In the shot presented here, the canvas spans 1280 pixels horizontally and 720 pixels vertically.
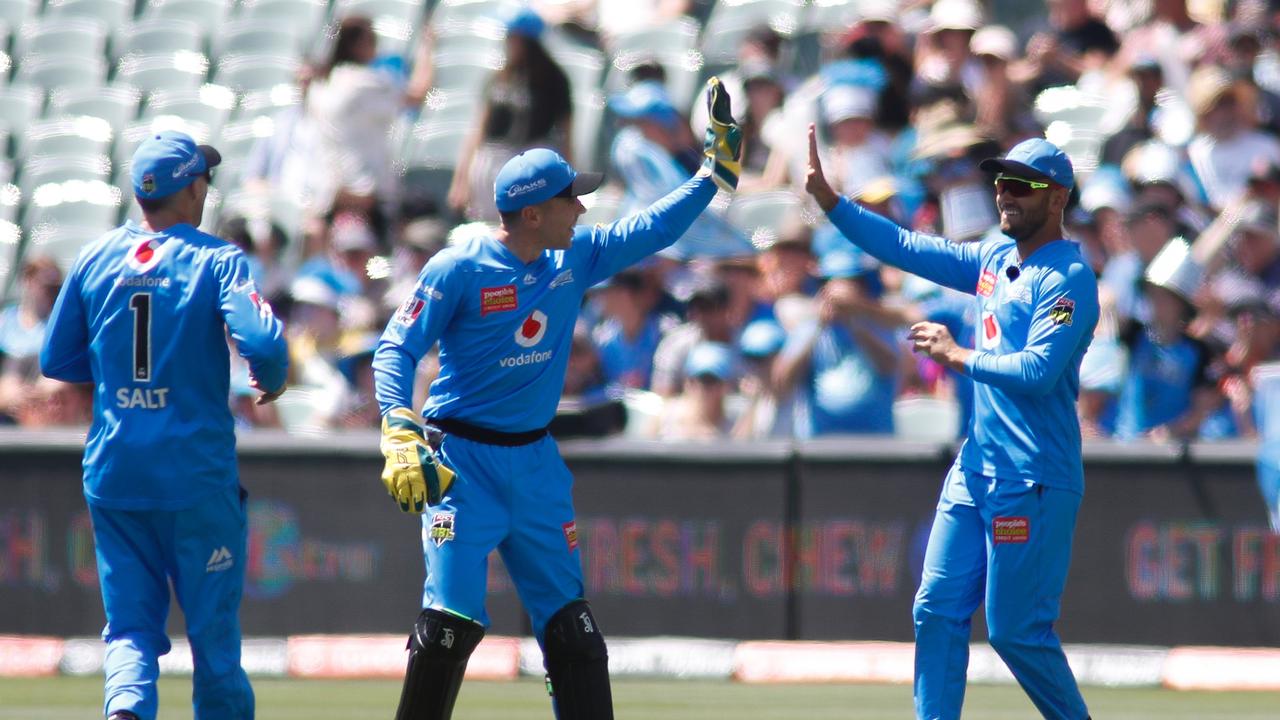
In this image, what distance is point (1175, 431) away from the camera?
1186cm

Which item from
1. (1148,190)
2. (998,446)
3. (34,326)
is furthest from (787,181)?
(998,446)

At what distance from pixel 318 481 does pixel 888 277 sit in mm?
3698

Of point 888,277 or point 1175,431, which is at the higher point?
point 888,277

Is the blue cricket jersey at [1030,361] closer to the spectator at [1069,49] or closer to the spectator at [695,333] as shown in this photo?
the spectator at [695,333]

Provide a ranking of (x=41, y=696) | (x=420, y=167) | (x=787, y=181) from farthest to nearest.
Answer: (x=420, y=167) < (x=787, y=181) < (x=41, y=696)

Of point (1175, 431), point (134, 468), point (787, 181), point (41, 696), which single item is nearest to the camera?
point (134, 468)

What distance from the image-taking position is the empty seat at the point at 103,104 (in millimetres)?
18984

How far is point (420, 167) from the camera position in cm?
1648

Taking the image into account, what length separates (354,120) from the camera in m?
15.8

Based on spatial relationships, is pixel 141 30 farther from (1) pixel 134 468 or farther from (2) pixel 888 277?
(1) pixel 134 468

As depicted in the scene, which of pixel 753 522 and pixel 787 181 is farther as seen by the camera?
pixel 787 181

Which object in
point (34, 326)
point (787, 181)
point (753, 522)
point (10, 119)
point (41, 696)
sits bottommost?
point (41, 696)

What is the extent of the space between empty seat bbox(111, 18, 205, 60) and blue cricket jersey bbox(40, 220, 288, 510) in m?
12.4

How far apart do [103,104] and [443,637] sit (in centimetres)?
1286
